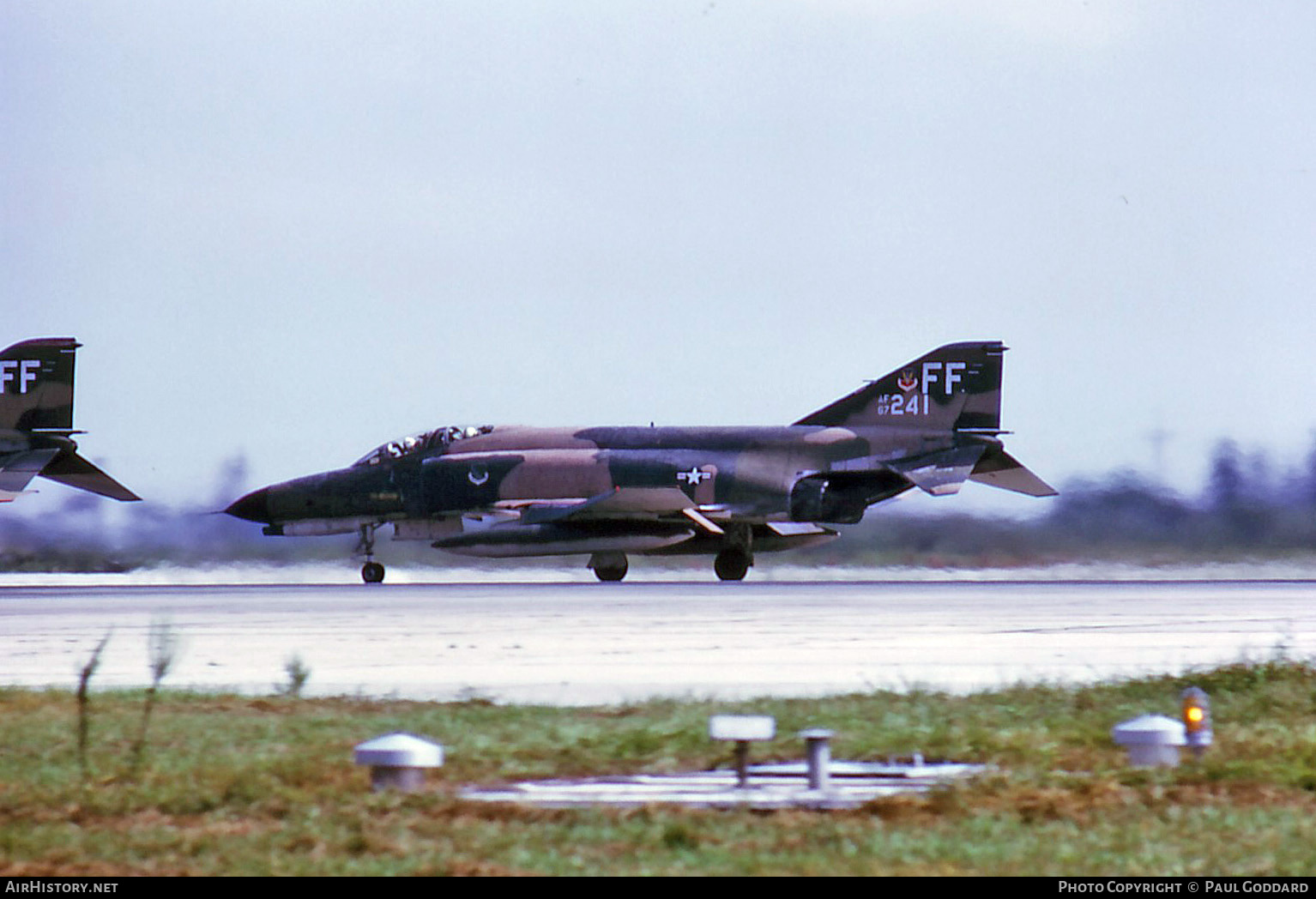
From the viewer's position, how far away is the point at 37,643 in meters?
17.9

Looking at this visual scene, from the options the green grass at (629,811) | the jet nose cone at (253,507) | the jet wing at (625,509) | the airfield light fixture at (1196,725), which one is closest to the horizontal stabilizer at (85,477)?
the jet nose cone at (253,507)

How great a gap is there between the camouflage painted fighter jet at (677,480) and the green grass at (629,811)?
2316 centimetres

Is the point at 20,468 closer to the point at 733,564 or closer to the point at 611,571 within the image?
the point at 611,571

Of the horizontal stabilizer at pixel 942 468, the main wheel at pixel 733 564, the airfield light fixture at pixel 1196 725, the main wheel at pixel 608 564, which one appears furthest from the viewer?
the main wheel at pixel 733 564

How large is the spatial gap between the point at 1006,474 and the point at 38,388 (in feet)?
64.2

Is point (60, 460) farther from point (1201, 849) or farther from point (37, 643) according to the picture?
point (1201, 849)

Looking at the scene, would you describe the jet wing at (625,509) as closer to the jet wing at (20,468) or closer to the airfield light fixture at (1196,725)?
the jet wing at (20,468)

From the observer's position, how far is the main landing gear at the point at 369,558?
3528 centimetres

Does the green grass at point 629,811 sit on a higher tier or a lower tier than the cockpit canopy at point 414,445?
lower

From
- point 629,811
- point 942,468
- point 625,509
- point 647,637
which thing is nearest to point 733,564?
point 625,509

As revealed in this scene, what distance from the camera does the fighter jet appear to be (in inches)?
1356

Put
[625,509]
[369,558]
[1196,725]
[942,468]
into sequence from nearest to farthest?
1. [1196,725]
2. [942,468]
3. [625,509]
4. [369,558]

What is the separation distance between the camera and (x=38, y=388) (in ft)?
114
